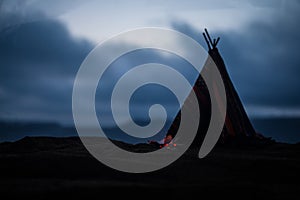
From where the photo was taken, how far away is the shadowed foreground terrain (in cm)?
248

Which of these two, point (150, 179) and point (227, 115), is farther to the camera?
point (227, 115)

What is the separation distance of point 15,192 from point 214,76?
23.9ft

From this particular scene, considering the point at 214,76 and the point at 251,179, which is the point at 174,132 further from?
the point at 251,179

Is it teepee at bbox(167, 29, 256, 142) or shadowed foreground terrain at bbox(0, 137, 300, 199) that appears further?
teepee at bbox(167, 29, 256, 142)

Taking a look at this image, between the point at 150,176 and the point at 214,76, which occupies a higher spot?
the point at 214,76

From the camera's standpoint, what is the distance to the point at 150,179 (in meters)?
Answer: 3.20

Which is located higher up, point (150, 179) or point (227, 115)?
point (227, 115)

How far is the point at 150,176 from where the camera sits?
339 cm

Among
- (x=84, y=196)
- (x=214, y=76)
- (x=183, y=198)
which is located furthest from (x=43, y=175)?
(x=214, y=76)

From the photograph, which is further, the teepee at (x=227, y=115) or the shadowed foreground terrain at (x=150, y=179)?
the teepee at (x=227, y=115)

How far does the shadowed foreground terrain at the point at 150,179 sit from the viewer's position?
8.13 ft

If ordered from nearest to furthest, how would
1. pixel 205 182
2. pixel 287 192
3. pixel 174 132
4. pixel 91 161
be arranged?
pixel 287 192
pixel 205 182
pixel 91 161
pixel 174 132

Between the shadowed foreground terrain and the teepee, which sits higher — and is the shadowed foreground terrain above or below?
below

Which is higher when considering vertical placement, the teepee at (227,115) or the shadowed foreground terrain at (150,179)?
the teepee at (227,115)
